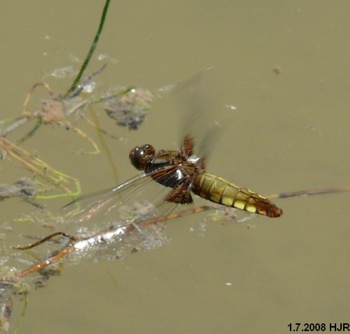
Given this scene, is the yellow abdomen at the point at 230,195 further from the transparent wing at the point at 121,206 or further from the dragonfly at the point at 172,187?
the transparent wing at the point at 121,206

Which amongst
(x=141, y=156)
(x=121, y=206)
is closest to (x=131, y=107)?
(x=141, y=156)

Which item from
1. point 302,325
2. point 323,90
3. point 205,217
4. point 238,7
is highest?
point 238,7

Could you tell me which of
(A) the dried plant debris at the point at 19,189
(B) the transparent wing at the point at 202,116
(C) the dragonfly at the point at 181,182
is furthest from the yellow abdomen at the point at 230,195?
(A) the dried plant debris at the point at 19,189

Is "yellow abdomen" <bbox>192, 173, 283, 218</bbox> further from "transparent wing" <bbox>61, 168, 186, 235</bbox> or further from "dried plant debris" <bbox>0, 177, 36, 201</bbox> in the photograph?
"dried plant debris" <bbox>0, 177, 36, 201</bbox>

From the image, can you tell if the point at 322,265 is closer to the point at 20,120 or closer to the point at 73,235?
the point at 73,235

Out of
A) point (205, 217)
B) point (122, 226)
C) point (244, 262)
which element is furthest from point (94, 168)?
point (244, 262)

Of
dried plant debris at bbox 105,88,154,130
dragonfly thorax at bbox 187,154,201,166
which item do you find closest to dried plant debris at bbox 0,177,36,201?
dried plant debris at bbox 105,88,154,130

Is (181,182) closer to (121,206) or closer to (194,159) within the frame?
(194,159)
